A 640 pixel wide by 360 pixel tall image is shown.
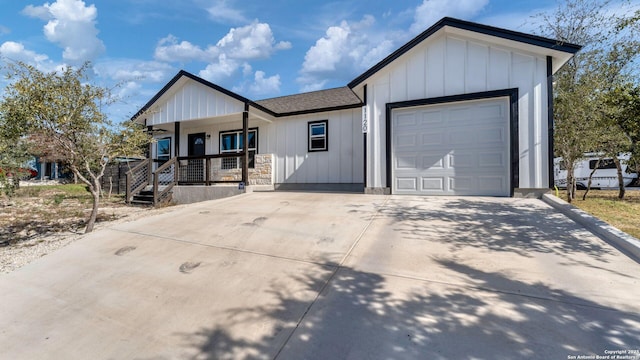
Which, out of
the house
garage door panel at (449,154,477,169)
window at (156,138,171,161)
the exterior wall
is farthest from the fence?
garage door panel at (449,154,477,169)

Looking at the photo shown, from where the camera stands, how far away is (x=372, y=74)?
7.91 m

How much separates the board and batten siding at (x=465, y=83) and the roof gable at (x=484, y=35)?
6.8 inches

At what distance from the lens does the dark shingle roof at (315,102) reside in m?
9.95

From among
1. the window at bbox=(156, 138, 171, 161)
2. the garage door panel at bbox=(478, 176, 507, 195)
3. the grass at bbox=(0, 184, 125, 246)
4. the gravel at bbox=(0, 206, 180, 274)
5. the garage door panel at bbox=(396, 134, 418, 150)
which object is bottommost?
the gravel at bbox=(0, 206, 180, 274)

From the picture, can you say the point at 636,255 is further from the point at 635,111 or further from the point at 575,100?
the point at 575,100

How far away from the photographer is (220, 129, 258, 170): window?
445 inches

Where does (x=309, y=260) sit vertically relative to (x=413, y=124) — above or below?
below

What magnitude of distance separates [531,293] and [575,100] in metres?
7.37

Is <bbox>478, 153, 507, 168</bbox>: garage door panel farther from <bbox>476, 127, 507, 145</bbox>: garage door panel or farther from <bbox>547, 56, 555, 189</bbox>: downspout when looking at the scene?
<bbox>547, 56, 555, 189</bbox>: downspout

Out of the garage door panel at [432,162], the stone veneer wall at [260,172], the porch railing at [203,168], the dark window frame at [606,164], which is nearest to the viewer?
the garage door panel at [432,162]

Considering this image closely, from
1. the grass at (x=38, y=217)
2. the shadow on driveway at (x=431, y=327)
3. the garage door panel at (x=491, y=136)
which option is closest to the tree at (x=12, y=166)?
the grass at (x=38, y=217)

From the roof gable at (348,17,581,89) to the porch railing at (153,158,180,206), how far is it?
282 inches

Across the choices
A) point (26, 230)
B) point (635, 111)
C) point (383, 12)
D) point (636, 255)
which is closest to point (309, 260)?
point (636, 255)

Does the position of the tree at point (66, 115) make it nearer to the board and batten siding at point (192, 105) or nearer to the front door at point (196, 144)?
the board and batten siding at point (192, 105)
